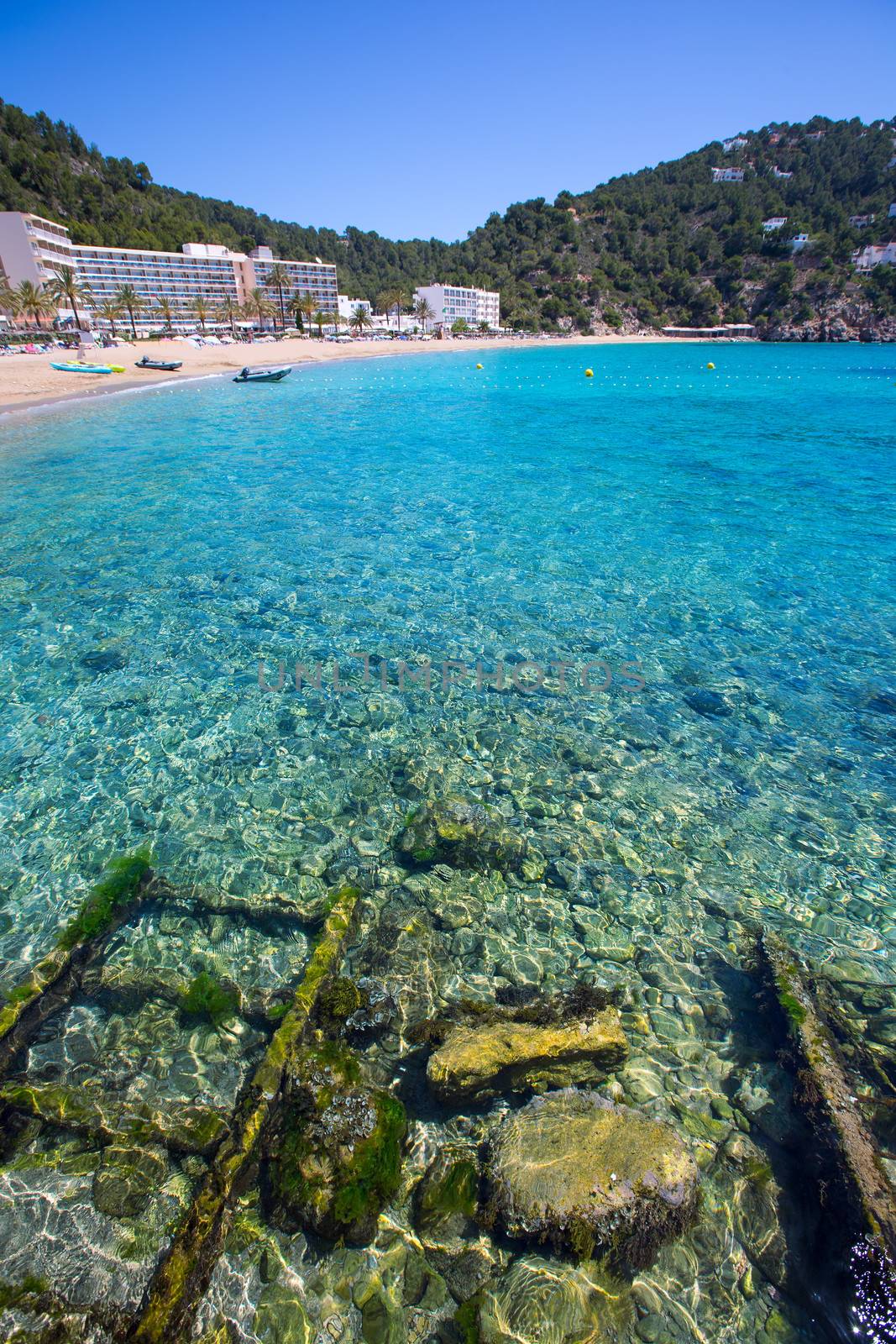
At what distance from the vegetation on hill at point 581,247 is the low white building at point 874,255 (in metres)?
3.44

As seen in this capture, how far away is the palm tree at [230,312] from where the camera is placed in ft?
343

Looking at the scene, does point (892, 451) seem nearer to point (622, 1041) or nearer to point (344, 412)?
point (344, 412)

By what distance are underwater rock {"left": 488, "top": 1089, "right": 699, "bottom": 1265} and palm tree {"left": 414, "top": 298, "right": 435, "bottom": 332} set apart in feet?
548

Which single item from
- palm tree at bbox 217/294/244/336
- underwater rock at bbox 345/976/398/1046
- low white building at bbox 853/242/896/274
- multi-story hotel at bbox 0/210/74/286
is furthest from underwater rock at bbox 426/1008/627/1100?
low white building at bbox 853/242/896/274

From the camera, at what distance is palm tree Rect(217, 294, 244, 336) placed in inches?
4117

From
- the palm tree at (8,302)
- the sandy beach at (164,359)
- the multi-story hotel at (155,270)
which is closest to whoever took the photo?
the sandy beach at (164,359)

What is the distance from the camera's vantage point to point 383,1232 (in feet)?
13.3

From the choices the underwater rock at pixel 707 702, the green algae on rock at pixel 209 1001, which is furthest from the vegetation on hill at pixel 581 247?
the green algae on rock at pixel 209 1001

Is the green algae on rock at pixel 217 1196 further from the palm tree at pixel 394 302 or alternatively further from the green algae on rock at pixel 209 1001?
the palm tree at pixel 394 302

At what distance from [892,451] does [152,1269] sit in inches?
1524

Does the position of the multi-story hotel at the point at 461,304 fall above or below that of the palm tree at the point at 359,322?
above

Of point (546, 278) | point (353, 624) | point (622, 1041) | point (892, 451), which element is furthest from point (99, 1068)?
point (546, 278)

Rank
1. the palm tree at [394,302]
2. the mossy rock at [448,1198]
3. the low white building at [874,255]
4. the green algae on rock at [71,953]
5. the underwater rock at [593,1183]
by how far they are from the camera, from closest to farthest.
A: the underwater rock at [593,1183], the mossy rock at [448,1198], the green algae on rock at [71,953], the palm tree at [394,302], the low white building at [874,255]

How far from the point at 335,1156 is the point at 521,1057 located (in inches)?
57.8
